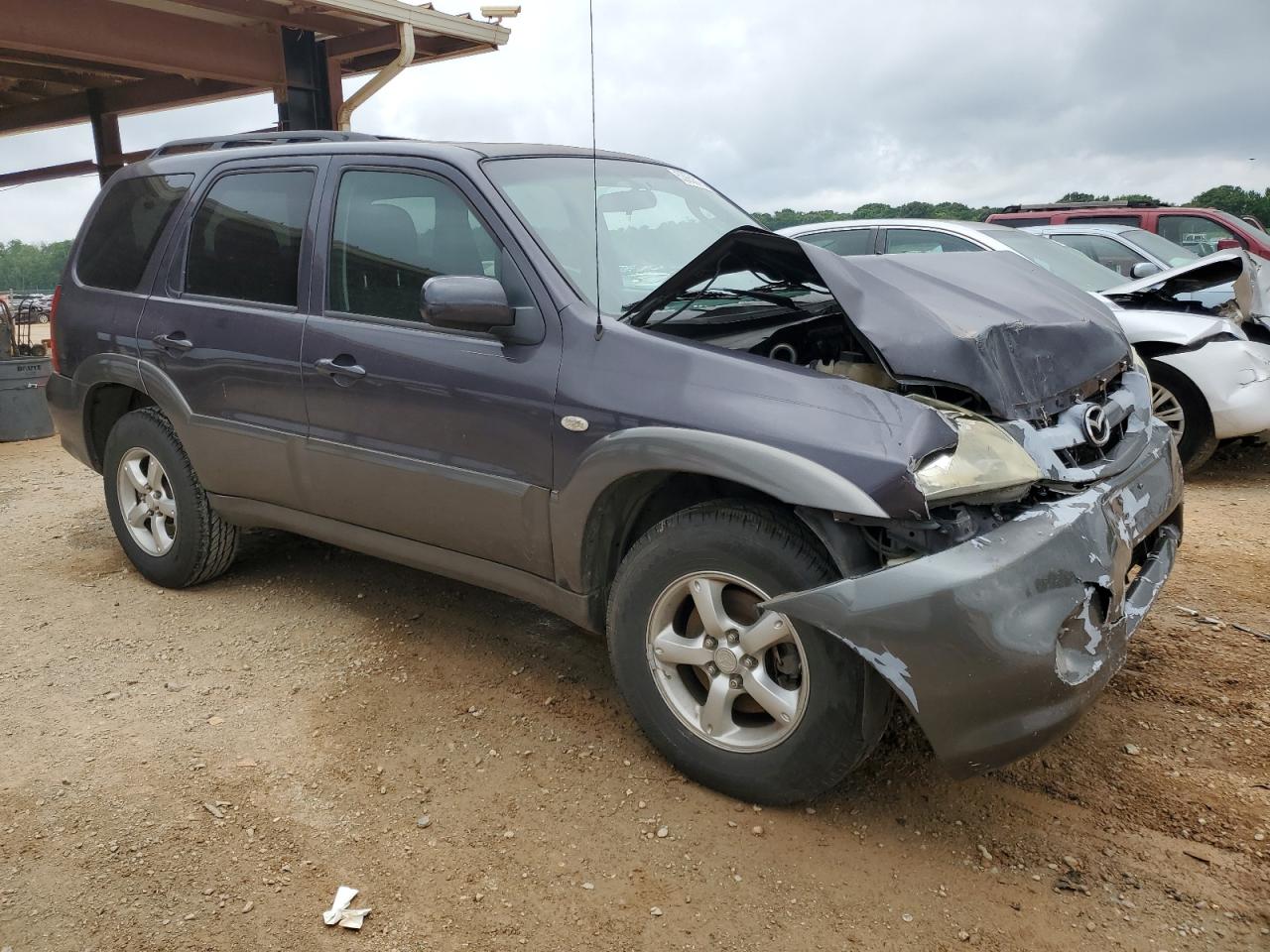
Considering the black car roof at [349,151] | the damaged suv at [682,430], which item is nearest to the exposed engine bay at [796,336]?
the damaged suv at [682,430]

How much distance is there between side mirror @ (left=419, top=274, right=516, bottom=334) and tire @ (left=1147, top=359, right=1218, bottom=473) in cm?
438

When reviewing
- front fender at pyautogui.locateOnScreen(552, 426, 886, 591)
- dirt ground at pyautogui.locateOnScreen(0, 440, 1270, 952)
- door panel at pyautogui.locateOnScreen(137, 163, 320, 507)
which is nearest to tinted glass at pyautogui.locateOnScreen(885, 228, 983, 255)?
dirt ground at pyautogui.locateOnScreen(0, 440, 1270, 952)

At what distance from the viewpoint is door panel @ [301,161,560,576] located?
10.2 ft

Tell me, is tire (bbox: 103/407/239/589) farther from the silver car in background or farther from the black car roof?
the silver car in background

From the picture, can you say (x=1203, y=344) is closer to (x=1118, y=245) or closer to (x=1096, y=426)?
(x=1118, y=245)

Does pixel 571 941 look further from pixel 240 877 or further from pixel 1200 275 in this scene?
pixel 1200 275

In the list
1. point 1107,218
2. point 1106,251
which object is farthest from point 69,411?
point 1107,218

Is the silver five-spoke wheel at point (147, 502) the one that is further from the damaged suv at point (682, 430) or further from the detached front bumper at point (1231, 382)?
the detached front bumper at point (1231, 382)

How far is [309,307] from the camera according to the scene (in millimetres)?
3691

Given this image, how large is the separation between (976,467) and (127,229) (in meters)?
3.90

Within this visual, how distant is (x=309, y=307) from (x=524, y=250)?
1.02 meters

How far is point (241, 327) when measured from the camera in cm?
390

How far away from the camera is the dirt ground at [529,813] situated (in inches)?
93.2

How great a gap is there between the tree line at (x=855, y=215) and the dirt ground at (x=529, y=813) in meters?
2.38
